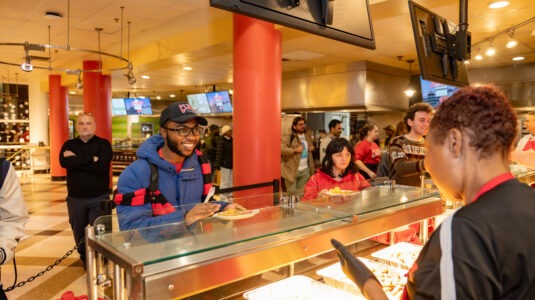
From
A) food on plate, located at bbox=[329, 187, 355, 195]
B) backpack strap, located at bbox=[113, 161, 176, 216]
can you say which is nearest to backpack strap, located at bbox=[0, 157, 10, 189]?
backpack strap, located at bbox=[113, 161, 176, 216]

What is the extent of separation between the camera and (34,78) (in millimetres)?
13883

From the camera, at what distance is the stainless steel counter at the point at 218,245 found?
1.29m

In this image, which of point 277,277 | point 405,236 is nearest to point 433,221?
point 405,236

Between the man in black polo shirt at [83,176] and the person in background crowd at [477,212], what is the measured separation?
3992mm

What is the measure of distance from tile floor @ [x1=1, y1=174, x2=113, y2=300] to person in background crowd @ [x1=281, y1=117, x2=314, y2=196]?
3.63 m

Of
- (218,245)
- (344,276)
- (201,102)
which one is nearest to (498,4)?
(344,276)

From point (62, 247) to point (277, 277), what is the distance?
437 cm

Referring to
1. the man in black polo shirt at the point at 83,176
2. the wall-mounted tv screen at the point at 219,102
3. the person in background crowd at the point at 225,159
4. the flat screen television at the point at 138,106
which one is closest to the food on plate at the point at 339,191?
the man in black polo shirt at the point at 83,176

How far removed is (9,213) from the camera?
208cm

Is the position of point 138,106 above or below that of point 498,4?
below

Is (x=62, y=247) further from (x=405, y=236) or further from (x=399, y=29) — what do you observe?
(x=399, y=29)

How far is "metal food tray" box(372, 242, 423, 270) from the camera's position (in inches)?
92.9

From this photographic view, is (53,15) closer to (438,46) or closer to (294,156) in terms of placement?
(294,156)

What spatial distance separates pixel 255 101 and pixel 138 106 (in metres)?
12.3
